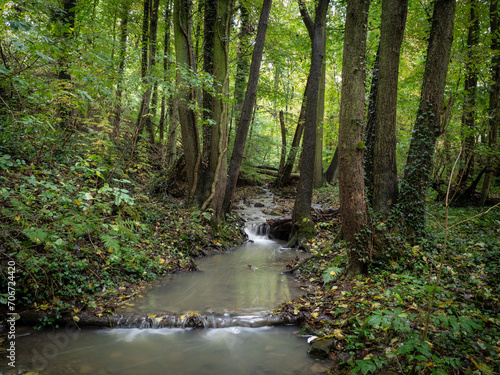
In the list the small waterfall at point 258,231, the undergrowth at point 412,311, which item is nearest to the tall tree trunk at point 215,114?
the small waterfall at point 258,231

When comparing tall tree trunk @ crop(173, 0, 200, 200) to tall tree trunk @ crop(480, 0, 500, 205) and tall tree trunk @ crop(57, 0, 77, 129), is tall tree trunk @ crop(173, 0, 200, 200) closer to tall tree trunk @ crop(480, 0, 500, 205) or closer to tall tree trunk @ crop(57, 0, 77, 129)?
tall tree trunk @ crop(57, 0, 77, 129)

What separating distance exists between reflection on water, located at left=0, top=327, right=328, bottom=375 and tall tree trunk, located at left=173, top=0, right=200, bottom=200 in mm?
5549

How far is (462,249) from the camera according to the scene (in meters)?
5.41

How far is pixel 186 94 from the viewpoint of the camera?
886cm

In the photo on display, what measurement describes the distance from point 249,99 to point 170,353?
7522mm

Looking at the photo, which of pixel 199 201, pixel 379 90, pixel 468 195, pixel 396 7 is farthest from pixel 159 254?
pixel 468 195

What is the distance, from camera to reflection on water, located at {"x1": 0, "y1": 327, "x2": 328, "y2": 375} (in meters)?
Result: 3.44

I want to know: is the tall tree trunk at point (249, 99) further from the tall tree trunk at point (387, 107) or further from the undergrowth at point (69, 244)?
the tall tree trunk at point (387, 107)

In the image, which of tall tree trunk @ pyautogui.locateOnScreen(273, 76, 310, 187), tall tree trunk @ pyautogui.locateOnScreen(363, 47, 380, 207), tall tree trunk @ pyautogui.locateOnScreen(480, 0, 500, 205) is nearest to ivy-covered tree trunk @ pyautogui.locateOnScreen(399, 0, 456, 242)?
tall tree trunk @ pyautogui.locateOnScreen(363, 47, 380, 207)

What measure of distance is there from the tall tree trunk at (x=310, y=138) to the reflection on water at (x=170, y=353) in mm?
4869

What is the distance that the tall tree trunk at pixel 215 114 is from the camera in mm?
8992

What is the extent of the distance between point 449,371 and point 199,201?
24.7 feet

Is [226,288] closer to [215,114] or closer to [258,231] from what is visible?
[258,231]

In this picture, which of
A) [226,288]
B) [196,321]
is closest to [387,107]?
[226,288]
